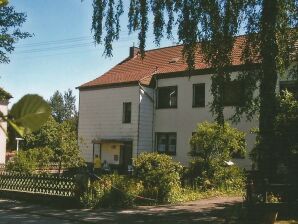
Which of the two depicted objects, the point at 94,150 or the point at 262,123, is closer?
the point at 262,123

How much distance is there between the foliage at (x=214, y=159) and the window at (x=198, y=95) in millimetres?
6453

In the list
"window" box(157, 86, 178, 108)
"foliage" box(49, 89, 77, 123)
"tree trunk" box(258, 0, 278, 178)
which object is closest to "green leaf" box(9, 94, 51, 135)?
"tree trunk" box(258, 0, 278, 178)

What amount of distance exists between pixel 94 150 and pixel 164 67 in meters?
8.08

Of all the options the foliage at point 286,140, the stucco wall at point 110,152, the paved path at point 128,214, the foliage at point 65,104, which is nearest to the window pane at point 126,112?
the stucco wall at point 110,152

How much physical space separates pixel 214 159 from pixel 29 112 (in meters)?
20.5

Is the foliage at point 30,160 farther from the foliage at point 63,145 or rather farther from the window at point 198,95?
the window at point 198,95

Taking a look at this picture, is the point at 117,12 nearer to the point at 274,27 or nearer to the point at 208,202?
the point at 274,27

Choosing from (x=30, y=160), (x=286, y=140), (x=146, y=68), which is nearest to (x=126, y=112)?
(x=146, y=68)

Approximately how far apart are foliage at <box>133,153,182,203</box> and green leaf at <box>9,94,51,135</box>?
15623 mm

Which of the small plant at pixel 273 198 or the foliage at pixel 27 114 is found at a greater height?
the foliage at pixel 27 114

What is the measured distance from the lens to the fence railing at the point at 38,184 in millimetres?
15916

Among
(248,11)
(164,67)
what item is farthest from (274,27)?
(164,67)

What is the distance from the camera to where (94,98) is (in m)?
32.8

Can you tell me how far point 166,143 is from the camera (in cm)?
2947
